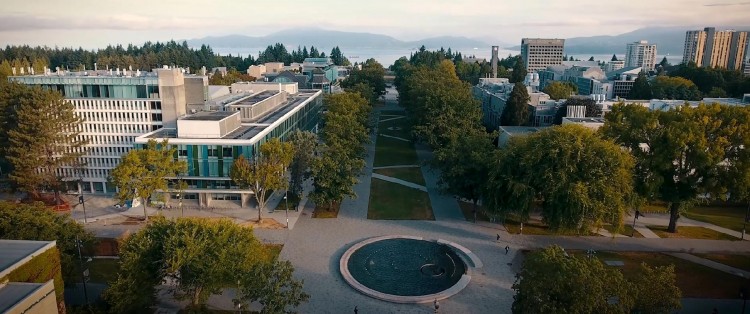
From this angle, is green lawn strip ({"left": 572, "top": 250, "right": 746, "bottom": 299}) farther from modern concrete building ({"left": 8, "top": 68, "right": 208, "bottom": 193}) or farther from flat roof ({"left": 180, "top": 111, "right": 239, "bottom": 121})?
modern concrete building ({"left": 8, "top": 68, "right": 208, "bottom": 193})

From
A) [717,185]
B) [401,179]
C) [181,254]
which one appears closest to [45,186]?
[181,254]

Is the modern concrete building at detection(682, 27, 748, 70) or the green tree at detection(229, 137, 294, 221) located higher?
the modern concrete building at detection(682, 27, 748, 70)

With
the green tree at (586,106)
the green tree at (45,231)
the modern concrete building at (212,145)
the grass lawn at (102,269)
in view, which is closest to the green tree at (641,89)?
the green tree at (586,106)

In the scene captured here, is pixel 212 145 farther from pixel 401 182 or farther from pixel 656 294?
pixel 656 294

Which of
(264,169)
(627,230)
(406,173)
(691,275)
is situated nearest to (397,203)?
(406,173)

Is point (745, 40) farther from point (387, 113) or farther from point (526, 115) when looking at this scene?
point (526, 115)

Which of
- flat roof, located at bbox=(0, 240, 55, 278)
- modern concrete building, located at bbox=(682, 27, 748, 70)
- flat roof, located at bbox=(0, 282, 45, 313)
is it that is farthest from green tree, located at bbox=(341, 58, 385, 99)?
modern concrete building, located at bbox=(682, 27, 748, 70)
